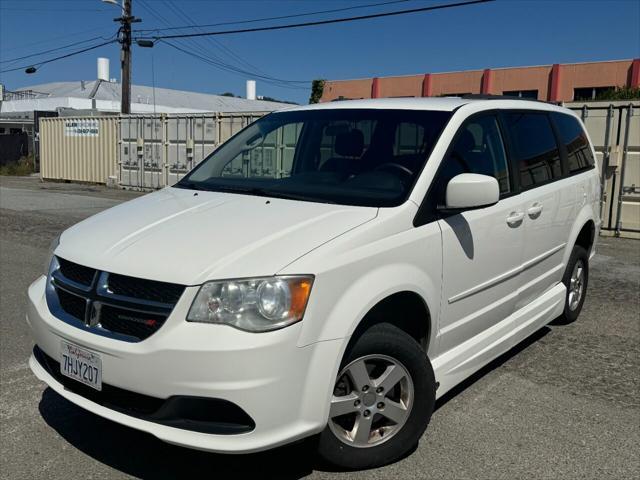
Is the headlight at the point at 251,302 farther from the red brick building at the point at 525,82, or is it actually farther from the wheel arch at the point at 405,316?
the red brick building at the point at 525,82

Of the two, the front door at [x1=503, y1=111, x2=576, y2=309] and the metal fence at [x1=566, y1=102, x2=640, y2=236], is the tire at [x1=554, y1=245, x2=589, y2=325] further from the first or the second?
the metal fence at [x1=566, y1=102, x2=640, y2=236]

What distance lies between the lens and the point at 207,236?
3002 millimetres

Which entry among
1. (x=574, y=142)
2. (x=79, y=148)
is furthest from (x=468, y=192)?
(x=79, y=148)

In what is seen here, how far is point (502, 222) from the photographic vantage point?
3914mm

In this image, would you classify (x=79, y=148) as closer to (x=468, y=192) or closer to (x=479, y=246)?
(x=479, y=246)

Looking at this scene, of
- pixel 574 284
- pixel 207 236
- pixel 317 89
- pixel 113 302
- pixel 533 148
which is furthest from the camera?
pixel 317 89

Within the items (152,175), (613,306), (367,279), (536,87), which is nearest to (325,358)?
(367,279)

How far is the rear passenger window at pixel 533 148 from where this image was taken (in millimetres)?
4336

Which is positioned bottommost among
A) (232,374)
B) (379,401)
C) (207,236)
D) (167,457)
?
(167,457)

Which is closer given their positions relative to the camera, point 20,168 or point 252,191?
point 252,191

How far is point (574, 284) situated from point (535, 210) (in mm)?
1564

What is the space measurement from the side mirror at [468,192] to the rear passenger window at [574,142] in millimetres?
2086

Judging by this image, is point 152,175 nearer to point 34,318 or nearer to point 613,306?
point 613,306

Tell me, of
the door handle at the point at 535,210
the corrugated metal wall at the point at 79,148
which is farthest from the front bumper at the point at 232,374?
the corrugated metal wall at the point at 79,148
